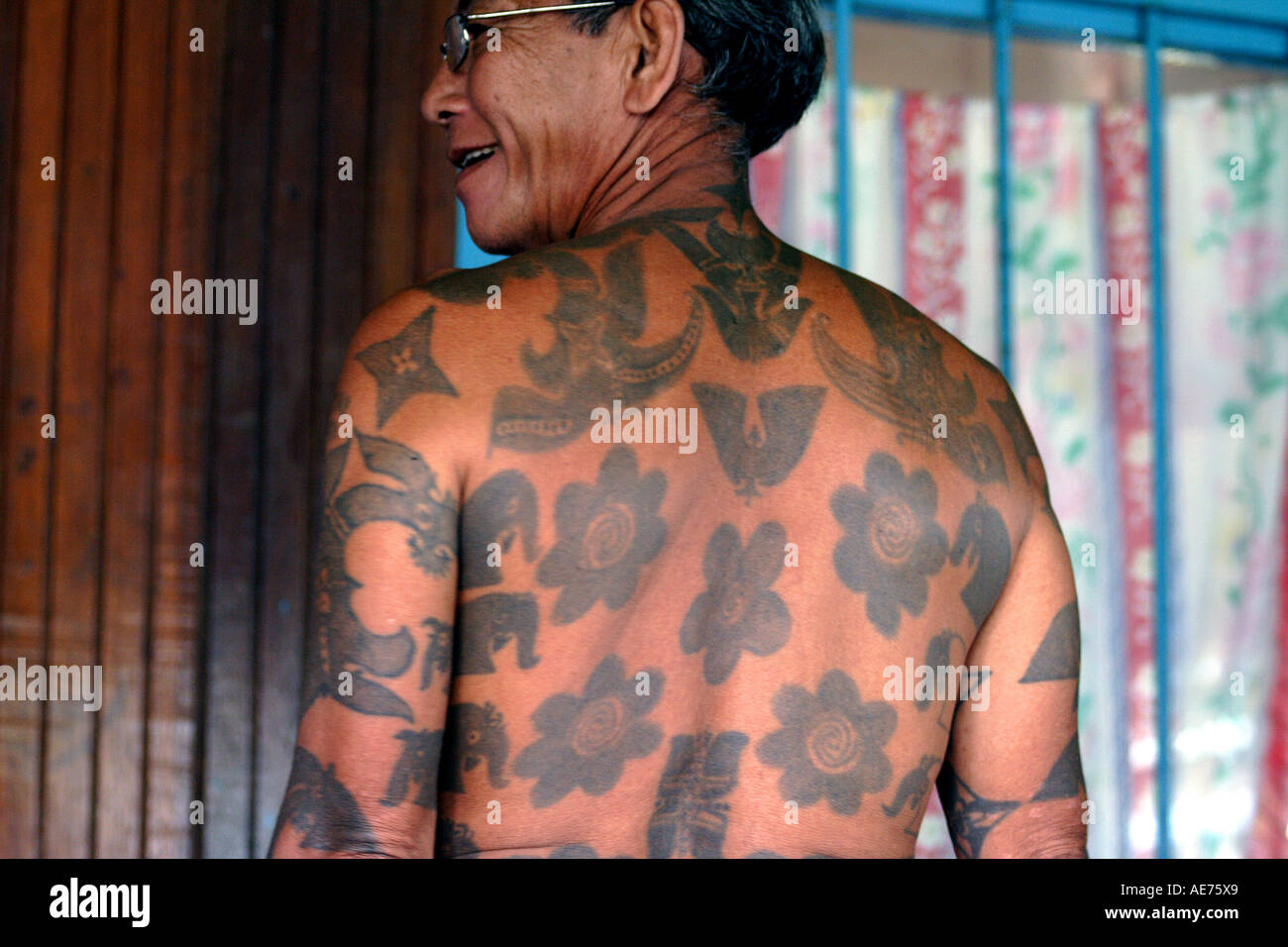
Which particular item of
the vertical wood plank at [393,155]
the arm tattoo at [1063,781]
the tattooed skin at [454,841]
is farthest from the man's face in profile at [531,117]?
the vertical wood plank at [393,155]

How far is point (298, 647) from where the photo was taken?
7.80ft

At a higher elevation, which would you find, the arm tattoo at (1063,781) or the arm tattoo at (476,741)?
the arm tattoo at (476,741)

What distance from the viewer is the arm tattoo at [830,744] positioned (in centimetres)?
106

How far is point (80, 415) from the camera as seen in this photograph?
234cm

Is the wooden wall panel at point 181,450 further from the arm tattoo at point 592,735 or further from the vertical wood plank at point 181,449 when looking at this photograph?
the arm tattoo at point 592,735

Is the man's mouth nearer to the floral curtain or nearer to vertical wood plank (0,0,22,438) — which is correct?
vertical wood plank (0,0,22,438)

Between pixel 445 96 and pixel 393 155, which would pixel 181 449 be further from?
pixel 445 96

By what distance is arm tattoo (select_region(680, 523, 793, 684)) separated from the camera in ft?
3.40

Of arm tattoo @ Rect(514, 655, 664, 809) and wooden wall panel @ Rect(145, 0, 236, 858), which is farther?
wooden wall panel @ Rect(145, 0, 236, 858)

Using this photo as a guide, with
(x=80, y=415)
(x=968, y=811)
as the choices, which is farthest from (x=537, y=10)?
(x=80, y=415)

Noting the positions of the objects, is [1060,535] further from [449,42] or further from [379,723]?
[449,42]

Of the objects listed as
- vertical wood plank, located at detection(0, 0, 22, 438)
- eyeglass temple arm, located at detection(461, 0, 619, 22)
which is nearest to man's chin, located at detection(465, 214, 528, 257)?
eyeglass temple arm, located at detection(461, 0, 619, 22)

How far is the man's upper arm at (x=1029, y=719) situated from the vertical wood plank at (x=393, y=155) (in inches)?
62.3

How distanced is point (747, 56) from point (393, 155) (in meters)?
1.41
